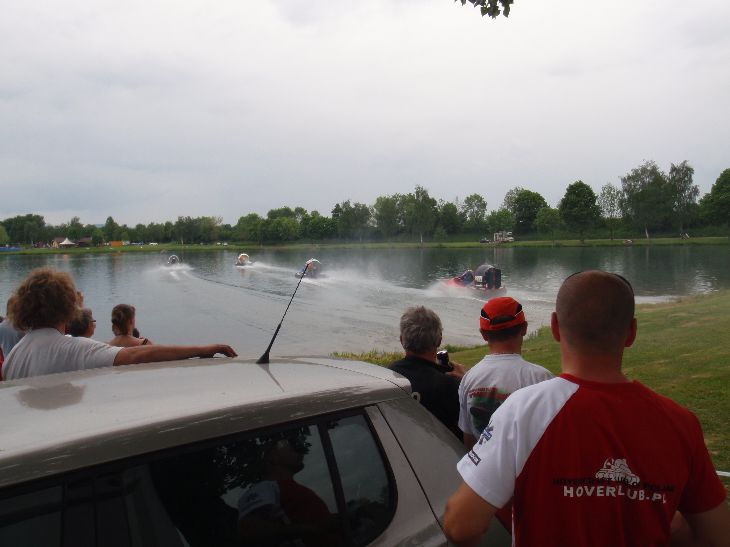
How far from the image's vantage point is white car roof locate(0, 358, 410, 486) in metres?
1.45

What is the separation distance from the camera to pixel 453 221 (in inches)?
4641

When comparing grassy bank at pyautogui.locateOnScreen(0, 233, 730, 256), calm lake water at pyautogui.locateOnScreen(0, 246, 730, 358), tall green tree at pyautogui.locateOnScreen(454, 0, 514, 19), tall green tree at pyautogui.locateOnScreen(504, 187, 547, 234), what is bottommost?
calm lake water at pyautogui.locateOnScreen(0, 246, 730, 358)

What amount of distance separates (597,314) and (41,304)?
11.2 feet

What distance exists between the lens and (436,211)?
115m

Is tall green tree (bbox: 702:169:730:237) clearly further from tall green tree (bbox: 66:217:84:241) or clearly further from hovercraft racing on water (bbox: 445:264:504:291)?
tall green tree (bbox: 66:217:84:241)

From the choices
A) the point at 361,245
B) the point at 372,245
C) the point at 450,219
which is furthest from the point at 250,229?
the point at 450,219

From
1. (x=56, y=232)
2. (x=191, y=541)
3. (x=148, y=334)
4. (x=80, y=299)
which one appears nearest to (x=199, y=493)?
(x=191, y=541)

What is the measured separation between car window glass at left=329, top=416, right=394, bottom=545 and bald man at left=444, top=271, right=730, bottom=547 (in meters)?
0.26

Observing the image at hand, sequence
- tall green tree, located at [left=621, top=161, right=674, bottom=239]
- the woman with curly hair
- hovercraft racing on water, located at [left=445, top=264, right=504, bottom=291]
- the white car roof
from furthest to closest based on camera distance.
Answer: tall green tree, located at [left=621, top=161, right=674, bottom=239] → hovercraft racing on water, located at [left=445, top=264, right=504, bottom=291] → the woman with curly hair → the white car roof

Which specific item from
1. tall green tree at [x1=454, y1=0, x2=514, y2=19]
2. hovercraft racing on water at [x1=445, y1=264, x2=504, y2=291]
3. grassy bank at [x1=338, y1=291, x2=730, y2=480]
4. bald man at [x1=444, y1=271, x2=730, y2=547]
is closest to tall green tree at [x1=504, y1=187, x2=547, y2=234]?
hovercraft racing on water at [x1=445, y1=264, x2=504, y2=291]

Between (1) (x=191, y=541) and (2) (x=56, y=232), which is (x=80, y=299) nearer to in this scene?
(1) (x=191, y=541)

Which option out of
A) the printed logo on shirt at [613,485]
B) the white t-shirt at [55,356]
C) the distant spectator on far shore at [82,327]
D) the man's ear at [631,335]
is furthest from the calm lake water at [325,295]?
the printed logo on shirt at [613,485]

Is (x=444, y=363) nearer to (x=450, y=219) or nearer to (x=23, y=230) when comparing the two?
(x=23, y=230)

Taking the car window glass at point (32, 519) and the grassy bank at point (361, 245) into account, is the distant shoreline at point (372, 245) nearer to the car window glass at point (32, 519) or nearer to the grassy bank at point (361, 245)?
the grassy bank at point (361, 245)
